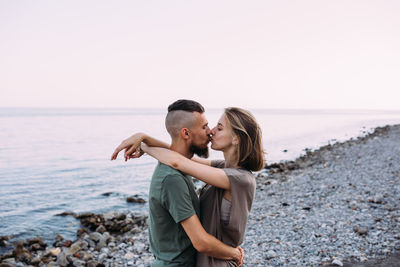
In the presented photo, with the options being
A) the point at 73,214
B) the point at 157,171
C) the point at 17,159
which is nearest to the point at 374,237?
the point at 157,171

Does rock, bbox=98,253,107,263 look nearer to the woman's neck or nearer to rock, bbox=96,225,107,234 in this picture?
rock, bbox=96,225,107,234

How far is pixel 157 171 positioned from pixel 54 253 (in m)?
7.85

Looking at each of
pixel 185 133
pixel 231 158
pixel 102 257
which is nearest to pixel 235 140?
pixel 231 158

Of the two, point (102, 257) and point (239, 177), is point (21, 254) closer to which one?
point (102, 257)

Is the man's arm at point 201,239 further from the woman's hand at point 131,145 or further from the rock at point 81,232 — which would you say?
the rock at point 81,232

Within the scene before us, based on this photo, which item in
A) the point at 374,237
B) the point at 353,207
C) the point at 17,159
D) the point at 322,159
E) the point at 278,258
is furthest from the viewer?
the point at 17,159

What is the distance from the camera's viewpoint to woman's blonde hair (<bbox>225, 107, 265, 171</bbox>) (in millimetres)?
3369

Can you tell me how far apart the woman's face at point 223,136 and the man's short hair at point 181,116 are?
0.32m

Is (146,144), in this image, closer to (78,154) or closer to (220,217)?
(220,217)

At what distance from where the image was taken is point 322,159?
2272 cm

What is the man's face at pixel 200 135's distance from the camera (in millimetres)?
3365

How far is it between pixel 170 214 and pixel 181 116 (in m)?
0.98

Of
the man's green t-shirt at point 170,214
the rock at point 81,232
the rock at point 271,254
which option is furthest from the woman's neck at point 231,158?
the rock at point 81,232

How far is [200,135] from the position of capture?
341 centimetres
